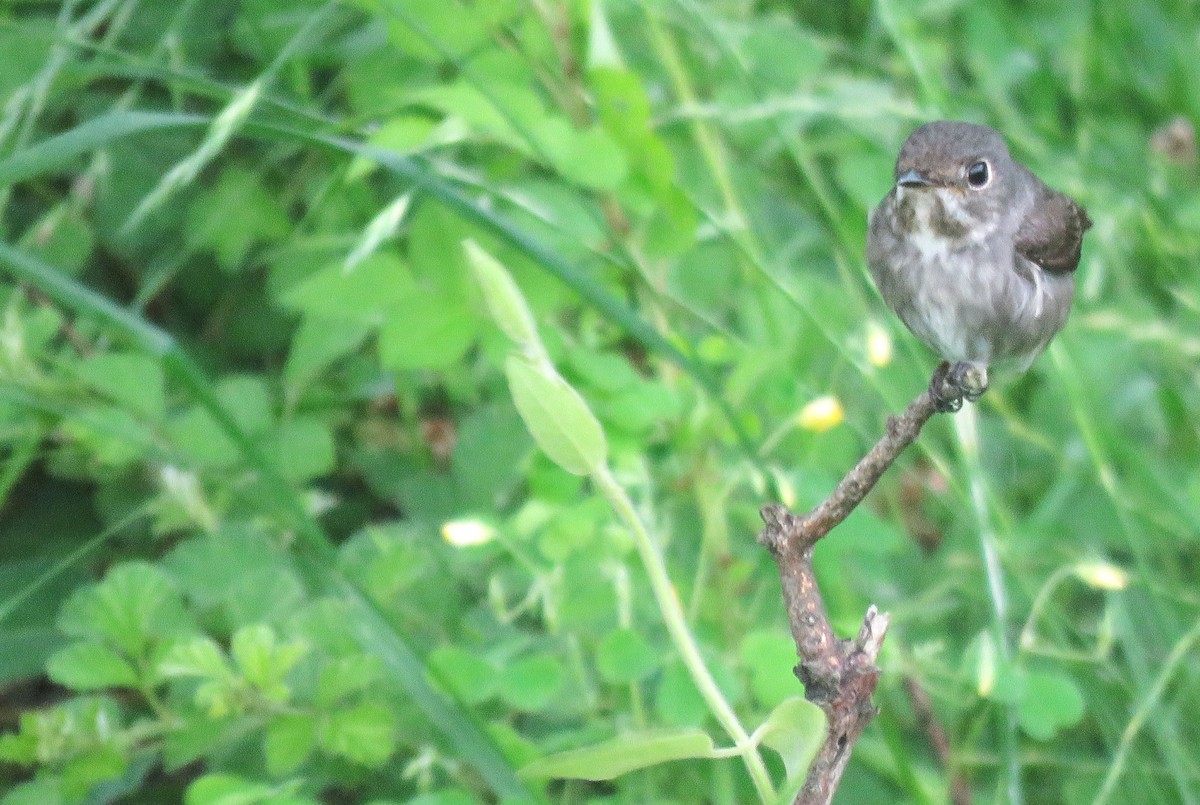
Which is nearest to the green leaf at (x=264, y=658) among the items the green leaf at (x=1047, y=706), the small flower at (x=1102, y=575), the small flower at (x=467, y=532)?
the small flower at (x=467, y=532)

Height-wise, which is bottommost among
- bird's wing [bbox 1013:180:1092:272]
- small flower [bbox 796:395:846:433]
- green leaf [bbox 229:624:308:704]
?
green leaf [bbox 229:624:308:704]

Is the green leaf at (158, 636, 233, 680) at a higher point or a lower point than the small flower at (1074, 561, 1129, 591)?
higher

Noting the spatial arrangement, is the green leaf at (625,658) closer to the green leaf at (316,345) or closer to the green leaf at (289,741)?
the green leaf at (289,741)

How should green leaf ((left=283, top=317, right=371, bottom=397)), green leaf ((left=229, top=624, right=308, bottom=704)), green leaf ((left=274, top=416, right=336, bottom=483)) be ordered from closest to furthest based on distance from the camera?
green leaf ((left=229, top=624, right=308, bottom=704)) → green leaf ((left=274, top=416, right=336, bottom=483)) → green leaf ((left=283, top=317, right=371, bottom=397))

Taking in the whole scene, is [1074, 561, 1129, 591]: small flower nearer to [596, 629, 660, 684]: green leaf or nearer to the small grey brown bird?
the small grey brown bird

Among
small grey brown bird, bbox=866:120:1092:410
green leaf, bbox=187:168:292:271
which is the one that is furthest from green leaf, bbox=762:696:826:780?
green leaf, bbox=187:168:292:271

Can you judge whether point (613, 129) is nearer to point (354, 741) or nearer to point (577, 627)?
A: point (577, 627)

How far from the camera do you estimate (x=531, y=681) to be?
1716 millimetres

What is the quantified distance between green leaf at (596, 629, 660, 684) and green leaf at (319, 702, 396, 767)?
0.29 meters

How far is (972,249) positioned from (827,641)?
32.4 inches

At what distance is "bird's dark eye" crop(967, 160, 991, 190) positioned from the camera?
5.59ft

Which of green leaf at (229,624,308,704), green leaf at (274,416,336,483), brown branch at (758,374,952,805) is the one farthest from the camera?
green leaf at (274,416,336,483)

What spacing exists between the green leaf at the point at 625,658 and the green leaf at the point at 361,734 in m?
0.29

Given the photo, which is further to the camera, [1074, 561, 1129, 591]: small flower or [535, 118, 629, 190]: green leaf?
[535, 118, 629, 190]: green leaf
